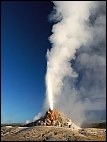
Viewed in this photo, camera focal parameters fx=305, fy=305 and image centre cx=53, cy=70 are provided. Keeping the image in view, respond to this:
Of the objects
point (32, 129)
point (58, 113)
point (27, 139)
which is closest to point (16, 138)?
point (27, 139)

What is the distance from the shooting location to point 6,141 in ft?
204

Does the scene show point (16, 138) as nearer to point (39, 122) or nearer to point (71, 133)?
point (71, 133)

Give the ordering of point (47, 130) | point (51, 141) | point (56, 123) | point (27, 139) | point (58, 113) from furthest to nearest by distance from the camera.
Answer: point (58, 113) < point (56, 123) < point (47, 130) < point (27, 139) < point (51, 141)

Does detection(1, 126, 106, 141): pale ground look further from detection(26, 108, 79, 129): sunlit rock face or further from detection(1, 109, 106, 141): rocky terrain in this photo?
detection(26, 108, 79, 129): sunlit rock face

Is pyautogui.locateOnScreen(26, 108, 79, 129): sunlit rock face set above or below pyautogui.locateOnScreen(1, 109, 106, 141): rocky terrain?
above

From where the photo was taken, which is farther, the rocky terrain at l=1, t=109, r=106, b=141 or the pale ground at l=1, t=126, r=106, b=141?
the rocky terrain at l=1, t=109, r=106, b=141

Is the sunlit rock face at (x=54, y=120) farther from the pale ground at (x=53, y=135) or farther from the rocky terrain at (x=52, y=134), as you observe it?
the pale ground at (x=53, y=135)

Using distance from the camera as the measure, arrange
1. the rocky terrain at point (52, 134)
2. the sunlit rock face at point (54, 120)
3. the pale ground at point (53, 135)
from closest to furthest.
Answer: the pale ground at point (53, 135) → the rocky terrain at point (52, 134) → the sunlit rock face at point (54, 120)

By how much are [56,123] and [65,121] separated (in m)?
3.62

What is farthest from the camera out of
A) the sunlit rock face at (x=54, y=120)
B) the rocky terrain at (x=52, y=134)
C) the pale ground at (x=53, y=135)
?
the sunlit rock face at (x=54, y=120)

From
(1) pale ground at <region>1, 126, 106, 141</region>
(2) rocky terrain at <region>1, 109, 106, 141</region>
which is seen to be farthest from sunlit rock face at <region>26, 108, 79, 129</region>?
(1) pale ground at <region>1, 126, 106, 141</region>

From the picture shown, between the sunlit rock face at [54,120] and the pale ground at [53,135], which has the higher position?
the sunlit rock face at [54,120]

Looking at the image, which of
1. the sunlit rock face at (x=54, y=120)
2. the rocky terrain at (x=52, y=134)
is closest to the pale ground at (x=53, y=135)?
the rocky terrain at (x=52, y=134)

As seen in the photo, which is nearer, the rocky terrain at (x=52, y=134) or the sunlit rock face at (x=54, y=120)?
the rocky terrain at (x=52, y=134)
